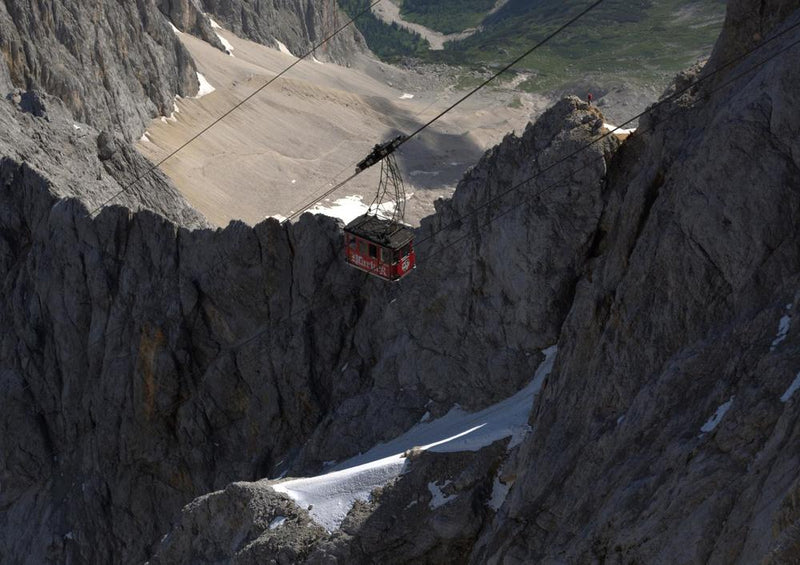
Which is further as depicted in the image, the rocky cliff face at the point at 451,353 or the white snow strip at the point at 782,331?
the rocky cliff face at the point at 451,353

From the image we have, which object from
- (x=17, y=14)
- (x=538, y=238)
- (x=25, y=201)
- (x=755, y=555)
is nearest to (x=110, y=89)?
(x=17, y=14)

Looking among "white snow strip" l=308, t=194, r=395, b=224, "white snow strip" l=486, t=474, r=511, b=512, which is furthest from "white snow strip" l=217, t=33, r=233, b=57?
"white snow strip" l=486, t=474, r=511, b=512

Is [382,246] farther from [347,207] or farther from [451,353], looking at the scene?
[347,207]

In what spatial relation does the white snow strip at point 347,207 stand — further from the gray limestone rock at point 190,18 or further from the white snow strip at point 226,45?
the white snow strip at point 226,45

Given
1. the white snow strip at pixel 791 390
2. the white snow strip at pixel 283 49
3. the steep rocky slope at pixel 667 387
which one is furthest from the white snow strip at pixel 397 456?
the white snow strip at pixel 283 49

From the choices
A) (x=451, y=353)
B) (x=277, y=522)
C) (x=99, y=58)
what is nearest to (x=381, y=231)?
(x=451, y=353)

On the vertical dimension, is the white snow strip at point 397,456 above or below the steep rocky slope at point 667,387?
below

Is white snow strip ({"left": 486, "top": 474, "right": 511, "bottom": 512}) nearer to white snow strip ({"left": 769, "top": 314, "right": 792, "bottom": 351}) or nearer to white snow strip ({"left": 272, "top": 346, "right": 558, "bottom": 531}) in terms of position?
white snow strip ({"left": 272, "top": 346, "right": 558, "bottom": 531})
